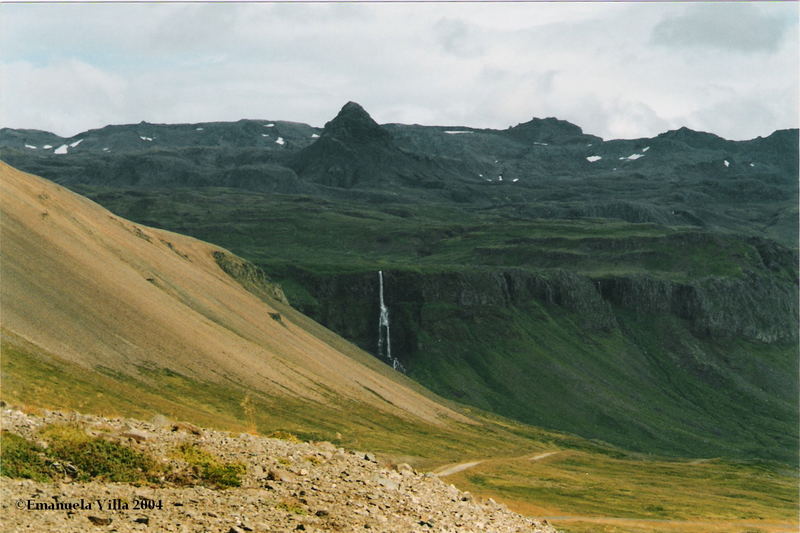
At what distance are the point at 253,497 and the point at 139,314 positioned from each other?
8595cm

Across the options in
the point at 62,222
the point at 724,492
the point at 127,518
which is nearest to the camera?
the point at 127,518

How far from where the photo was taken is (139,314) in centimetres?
11681

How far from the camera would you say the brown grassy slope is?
333 feet

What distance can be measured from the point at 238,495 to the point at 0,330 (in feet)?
201

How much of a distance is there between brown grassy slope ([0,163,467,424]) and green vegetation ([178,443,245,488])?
191 feet

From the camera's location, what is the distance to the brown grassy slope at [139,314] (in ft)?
333

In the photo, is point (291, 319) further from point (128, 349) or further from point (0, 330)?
point (0, 330)

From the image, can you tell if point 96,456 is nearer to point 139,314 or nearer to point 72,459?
point 72,459

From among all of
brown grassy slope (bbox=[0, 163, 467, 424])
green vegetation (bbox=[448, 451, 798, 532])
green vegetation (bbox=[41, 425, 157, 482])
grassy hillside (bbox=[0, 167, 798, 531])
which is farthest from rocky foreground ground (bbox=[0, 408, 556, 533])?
brown grassy slope (bbox=[0, 163, 467, 424])

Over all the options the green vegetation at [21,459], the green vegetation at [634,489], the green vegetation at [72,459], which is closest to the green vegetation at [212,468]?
the green vegetation at [72,459]

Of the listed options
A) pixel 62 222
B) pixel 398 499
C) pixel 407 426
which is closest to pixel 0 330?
pixel 62 222

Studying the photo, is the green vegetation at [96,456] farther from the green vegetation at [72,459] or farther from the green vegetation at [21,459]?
the green vegetation at [21,459]

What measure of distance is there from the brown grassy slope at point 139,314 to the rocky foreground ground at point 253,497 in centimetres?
5599

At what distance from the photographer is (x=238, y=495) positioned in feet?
117
